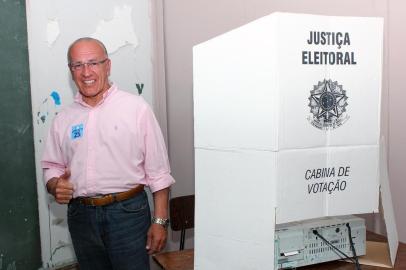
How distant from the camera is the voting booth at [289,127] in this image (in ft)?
3.02

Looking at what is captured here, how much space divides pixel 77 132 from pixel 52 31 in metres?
0.73

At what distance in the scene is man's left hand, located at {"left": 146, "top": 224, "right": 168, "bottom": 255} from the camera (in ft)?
5.22

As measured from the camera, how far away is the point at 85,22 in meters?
2.16

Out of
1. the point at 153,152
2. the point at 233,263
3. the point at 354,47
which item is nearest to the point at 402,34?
the point at 354,47

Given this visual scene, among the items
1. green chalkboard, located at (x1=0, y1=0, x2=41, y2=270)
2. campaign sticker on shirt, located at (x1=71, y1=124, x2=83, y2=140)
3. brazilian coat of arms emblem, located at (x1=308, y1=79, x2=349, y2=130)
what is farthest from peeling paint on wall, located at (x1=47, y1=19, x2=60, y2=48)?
brazilian coat of arms emblem, located at (x1=308, y1=79, x2=349, y2=130)

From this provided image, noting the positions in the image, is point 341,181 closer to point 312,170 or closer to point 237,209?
point 312,170

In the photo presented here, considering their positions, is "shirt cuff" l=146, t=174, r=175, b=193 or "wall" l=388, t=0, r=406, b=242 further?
"wall" l=388, t=0, r=406, b=242

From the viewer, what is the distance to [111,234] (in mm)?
1539

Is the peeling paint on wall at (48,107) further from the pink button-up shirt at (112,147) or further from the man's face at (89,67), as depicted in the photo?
the man's face at (89,67)

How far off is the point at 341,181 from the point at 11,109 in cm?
154

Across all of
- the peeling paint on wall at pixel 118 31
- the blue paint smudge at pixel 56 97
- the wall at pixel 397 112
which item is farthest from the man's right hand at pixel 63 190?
the wall at pixel 397 112

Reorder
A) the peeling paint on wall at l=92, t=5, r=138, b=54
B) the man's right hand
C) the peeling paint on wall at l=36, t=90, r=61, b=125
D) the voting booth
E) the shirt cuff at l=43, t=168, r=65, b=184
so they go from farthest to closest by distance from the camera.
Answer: the peeling paint on wall at l=92, t=5, r=138, b=54 < the peeling paint on wall at l=36, t=90, r=61, b=125 < the shirt cuff at l=43, t=168, r=65, b=184 < the man's right hand < the voting booth

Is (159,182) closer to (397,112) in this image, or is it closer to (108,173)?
(108,173)

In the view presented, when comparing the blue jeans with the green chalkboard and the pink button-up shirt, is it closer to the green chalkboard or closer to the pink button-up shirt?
the pink button-up shirt
